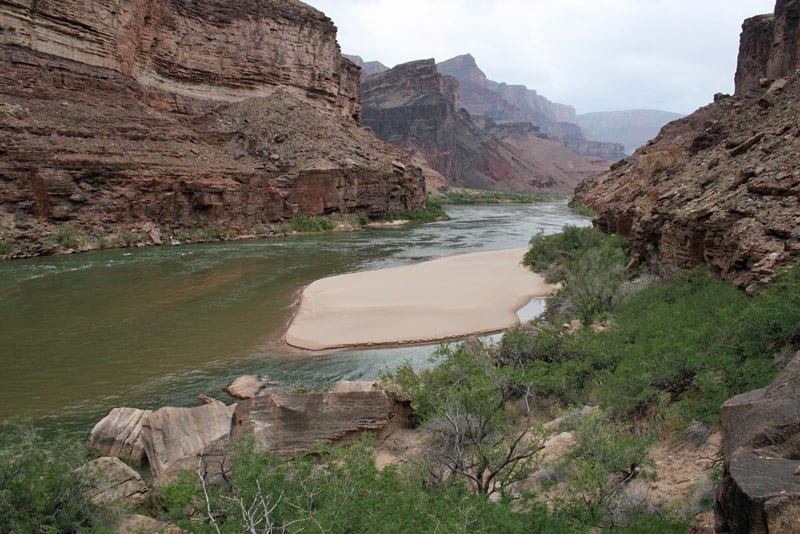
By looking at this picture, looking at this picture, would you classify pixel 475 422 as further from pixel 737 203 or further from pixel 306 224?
pixel 306 224

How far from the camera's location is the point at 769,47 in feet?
135

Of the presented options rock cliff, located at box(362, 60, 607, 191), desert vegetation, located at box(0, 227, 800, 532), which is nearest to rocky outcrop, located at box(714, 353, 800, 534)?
desert vegetation, located at box(0, 227, 800, 532)

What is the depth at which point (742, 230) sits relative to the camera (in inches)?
356

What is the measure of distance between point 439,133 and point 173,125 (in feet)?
284

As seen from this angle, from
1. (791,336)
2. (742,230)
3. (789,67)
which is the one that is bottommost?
(791,336)

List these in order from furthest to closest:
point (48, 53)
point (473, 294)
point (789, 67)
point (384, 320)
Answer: point (789, 67)
point (48, 53)
point (473, 294)
point (384, 320)

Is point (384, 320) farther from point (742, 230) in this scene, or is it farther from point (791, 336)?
point (791, 336)

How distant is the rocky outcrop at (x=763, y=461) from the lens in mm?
2662

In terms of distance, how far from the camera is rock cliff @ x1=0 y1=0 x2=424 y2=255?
2798 centimetres

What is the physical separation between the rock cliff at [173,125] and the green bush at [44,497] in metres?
24.3

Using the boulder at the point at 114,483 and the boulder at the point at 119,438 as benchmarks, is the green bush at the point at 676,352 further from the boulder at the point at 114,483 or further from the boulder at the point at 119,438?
the boulder at the point at 119,438

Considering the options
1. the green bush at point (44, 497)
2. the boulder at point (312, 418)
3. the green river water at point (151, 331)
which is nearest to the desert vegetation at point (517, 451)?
the green bush at point (44, 497)

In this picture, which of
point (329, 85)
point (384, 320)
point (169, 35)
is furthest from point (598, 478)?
point (329, 85)

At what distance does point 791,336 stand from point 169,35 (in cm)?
4572
